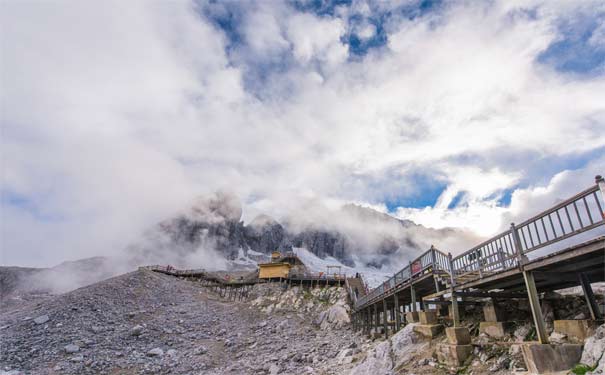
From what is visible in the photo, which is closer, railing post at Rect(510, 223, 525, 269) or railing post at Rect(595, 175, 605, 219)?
railing post at Rect(595, 175, 605, 219)

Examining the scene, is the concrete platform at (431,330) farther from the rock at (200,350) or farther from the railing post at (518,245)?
the rock at (200,350)

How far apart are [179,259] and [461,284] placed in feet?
354

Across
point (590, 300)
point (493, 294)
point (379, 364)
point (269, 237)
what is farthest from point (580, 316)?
point (269, 237)

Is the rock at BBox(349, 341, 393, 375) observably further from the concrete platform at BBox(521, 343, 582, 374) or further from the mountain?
the mountain

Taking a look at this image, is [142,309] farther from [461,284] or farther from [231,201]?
[231,201]

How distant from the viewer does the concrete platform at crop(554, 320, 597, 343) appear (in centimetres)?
709

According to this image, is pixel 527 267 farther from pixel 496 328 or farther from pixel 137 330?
pixel 137 330

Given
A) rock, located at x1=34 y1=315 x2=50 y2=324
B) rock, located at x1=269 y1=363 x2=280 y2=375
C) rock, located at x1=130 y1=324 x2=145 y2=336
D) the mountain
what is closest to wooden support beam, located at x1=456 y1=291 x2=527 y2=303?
rock, located at x1=269 y1=363 x2=280 y2=375

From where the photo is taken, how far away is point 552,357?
697cm

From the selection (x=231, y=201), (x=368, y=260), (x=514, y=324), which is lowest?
(x=514, y=324)

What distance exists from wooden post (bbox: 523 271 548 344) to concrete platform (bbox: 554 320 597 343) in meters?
0.80

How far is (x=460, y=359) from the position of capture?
919 centimetres

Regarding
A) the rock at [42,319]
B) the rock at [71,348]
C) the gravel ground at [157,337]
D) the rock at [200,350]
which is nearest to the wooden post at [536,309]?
the gravel ground at [157,337]

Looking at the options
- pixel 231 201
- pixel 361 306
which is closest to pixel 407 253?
pixel 231 201
